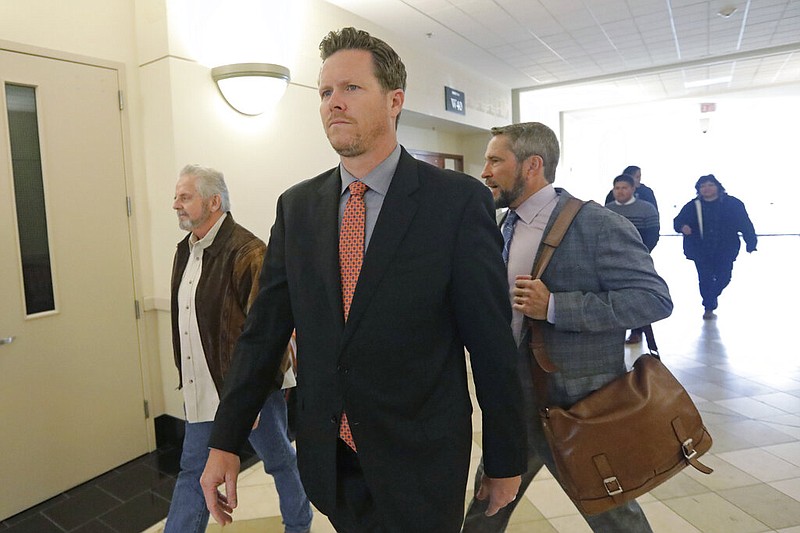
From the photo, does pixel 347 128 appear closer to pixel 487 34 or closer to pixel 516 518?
pixel 516 518

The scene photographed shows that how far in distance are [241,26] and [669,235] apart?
59.5 feet

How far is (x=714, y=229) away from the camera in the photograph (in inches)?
251

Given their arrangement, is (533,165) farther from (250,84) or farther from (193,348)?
(250,84)

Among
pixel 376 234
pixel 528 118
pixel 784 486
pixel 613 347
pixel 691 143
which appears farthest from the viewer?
pixel 691 143

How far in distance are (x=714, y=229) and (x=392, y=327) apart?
646 centimetres

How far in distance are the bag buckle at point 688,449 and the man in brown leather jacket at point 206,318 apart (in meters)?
1.37

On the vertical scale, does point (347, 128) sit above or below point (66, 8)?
below

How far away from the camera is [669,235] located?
1850cm

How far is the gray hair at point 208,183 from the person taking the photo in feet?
7.18

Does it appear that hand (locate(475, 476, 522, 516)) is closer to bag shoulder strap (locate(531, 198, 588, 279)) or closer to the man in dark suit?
the man in dark suit

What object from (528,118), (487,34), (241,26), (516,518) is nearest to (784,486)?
(516,518)

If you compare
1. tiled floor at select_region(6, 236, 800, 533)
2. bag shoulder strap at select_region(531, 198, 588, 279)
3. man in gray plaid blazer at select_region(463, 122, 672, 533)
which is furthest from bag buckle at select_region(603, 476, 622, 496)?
tiled floor at select_region(6, 236, 800, 533)

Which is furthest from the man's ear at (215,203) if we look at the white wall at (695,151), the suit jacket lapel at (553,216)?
the white wall at (695,151)

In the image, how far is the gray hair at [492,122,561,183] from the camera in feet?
5.87
